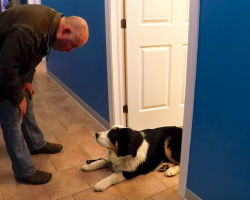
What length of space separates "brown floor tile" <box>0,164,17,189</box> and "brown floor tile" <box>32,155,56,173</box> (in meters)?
0.20

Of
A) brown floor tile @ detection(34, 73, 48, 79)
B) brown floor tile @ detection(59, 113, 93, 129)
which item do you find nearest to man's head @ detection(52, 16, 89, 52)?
brown floor tile @ detection(59, 113, 93, 129)

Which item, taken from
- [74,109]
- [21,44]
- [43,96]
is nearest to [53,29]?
[21,44]

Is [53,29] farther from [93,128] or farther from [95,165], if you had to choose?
[93,128]

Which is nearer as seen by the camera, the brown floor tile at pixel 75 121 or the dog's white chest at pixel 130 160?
the dog's white chest at pixel 130 160

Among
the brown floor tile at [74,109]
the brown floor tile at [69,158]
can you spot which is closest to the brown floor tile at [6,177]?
the brown floor tile at [69,158]

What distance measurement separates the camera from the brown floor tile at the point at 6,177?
1.95 metres

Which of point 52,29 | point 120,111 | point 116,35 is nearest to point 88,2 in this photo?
point 116,35

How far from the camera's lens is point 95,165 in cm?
212

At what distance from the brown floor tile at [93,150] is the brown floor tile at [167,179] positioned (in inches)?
20.1

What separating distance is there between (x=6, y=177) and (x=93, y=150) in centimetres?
73

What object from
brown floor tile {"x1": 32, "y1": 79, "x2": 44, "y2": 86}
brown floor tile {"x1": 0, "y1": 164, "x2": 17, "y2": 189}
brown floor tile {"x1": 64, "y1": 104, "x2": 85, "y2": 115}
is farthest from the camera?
brown floor tile {"x1": 32, "y1": 79, "x2": 44, "y2": 86}

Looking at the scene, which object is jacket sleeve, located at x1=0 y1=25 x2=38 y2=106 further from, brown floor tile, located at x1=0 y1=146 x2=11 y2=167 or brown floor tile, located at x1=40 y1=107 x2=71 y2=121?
brown floor tile, located at x1=40 y1=107 x2=71 y2=121

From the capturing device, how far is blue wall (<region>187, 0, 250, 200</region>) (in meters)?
1.25

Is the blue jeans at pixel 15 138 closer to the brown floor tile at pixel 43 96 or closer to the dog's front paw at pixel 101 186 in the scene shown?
the dog's front paw at pixel 101 186
